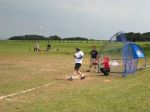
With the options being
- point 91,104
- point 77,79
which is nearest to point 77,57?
point 77,79

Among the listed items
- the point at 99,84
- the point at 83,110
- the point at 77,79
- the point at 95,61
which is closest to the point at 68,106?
the point at 83,110

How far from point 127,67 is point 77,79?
4167 mm

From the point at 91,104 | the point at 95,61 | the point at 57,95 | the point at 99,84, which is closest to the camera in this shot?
the point at 91,104

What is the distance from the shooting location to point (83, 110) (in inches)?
451

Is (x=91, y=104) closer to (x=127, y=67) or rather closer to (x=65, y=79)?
(x=65, y=79)

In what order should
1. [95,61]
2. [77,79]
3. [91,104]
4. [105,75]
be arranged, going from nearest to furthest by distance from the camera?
[91,104] → [77,79] → [105,75] → [95,61]

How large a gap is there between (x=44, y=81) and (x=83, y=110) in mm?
7485

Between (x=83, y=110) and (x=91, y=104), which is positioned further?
(x=91, y=104)

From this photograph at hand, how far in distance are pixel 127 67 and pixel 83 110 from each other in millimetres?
11679

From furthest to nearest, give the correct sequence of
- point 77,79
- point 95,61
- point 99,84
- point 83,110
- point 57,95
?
point 95,61
point 77,79
point 99,84
point 57,95
point 83,110

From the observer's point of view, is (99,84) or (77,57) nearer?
(99,84)

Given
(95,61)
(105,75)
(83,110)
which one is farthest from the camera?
(95,61)

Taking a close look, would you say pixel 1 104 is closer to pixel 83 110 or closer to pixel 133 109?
pixel 83 110

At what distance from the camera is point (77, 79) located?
Answer: 64.9ft
